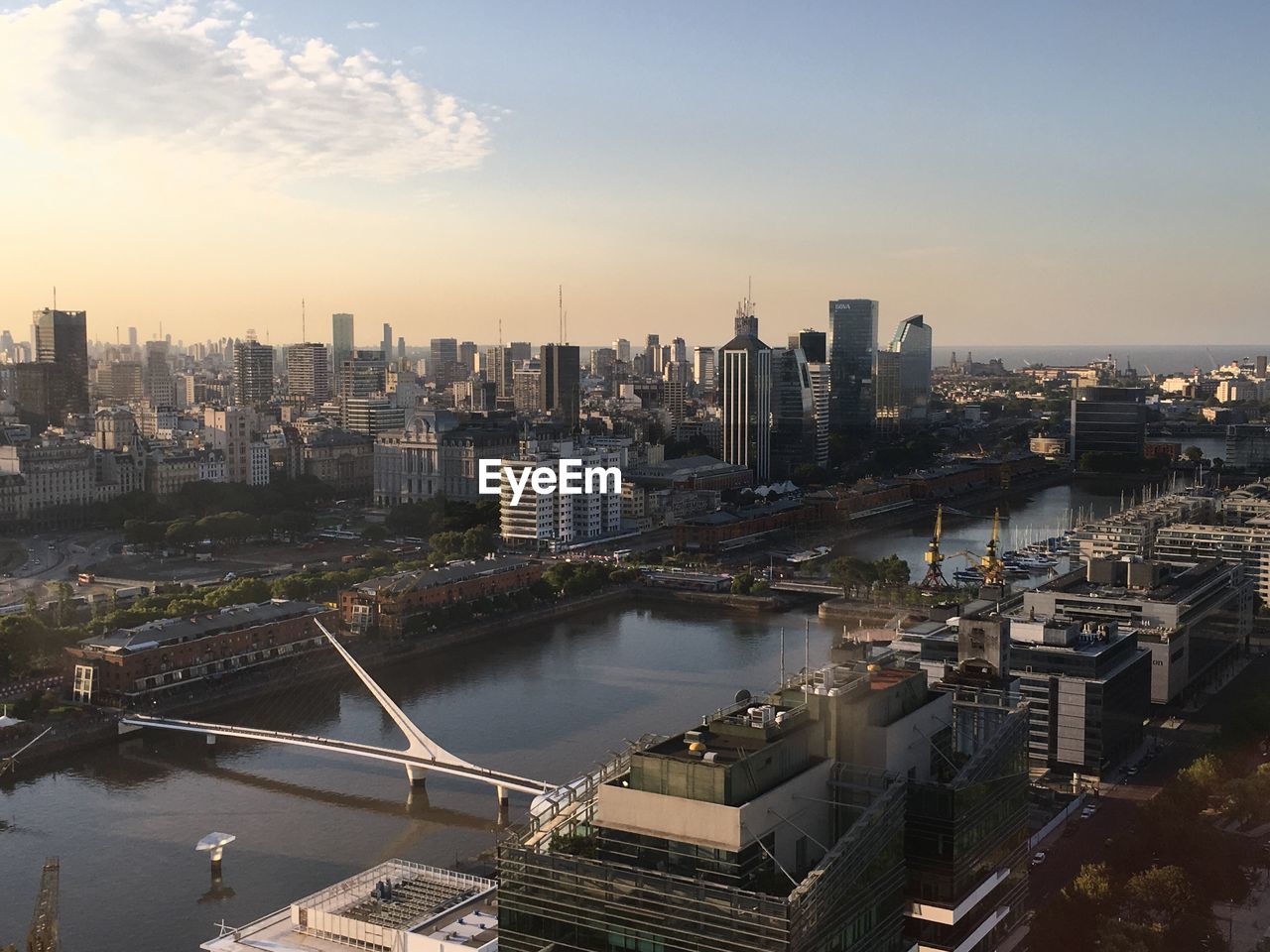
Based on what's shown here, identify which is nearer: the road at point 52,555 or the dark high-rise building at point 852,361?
the road at point 52,555

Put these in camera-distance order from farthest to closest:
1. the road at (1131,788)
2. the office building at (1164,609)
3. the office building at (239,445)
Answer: the office building at (239,445), the office building at (1164,609), the road at (1131,788)

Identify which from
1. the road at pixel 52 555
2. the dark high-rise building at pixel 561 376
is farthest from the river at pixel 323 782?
the dark high-rise building at pixel 561 376

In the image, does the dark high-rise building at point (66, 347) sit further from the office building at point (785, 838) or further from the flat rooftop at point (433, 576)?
the office building at point (785, 838)

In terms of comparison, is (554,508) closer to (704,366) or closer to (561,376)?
(561,376)

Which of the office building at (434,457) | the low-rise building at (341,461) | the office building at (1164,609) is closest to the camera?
the office building at (1164,609)

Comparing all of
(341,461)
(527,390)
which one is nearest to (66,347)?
(341,461)

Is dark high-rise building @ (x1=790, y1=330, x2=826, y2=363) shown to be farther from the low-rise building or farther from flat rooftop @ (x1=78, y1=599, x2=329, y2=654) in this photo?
flat rooftop @ (x1=78, y1=599, x2=329, y2=654)

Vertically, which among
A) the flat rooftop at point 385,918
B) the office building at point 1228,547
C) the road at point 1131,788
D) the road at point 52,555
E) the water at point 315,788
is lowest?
the water at point 315,788

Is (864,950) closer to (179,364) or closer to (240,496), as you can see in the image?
Answer: (240,496)
